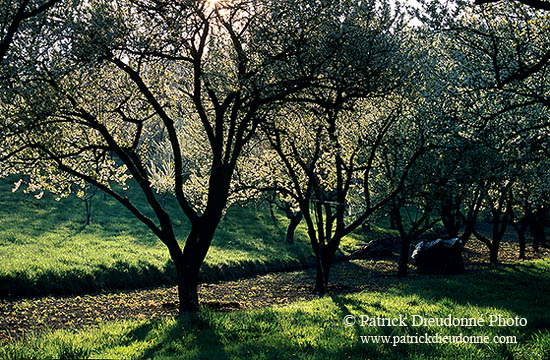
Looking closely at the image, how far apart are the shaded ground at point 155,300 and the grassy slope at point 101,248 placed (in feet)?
5.03

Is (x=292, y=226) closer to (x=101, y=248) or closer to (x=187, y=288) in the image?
(x=101, y=248)

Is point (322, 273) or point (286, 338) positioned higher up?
point (322, 273)

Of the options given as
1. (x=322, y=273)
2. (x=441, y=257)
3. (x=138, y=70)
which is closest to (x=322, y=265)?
(x=322, y=273)

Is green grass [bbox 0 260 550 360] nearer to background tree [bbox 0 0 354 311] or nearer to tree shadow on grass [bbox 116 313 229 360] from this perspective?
tree shadow on grass [bbox 116 313 229 360]

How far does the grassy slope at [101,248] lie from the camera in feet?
75.5

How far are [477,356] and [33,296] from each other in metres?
21.2

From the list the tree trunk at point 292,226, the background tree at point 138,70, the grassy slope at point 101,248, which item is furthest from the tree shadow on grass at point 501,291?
the tree trunk at point 292,226

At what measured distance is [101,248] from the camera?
29500mm

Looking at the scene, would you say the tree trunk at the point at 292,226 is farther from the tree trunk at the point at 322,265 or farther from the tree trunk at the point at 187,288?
the tree trunk at the point at 187,288

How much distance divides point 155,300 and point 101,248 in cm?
1018

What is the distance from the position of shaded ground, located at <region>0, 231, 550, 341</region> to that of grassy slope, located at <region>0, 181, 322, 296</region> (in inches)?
60.4

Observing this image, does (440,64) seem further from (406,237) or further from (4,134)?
(4,134)

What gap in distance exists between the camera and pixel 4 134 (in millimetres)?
13258

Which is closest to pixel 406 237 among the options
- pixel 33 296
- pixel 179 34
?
pixel 179 34
